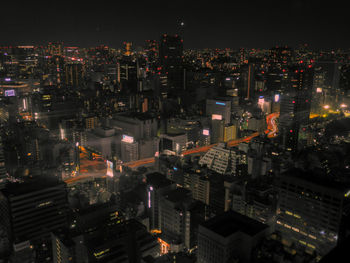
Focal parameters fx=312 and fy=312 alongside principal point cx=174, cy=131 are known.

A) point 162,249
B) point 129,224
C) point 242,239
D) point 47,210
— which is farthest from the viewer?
point 47,210

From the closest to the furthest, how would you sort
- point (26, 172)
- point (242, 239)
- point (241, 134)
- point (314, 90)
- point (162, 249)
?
point (242, 239) → point (162, 249) → point (26, 172) → point (314, 90) → point (241, 134)

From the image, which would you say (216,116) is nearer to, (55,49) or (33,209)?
(33,209)

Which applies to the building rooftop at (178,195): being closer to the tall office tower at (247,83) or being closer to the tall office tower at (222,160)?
the tall office tower at (222,160)

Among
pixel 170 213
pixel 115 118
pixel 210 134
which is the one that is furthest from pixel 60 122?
pixel 170 213

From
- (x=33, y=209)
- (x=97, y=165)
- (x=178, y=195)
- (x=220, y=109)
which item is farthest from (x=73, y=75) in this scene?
(x=178, y=195)

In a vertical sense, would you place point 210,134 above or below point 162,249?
above

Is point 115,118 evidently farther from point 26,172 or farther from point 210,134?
point 26,172
